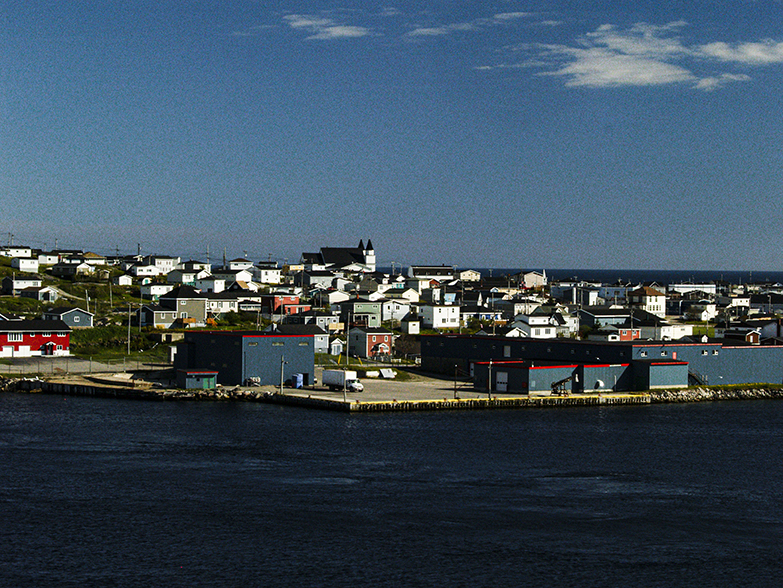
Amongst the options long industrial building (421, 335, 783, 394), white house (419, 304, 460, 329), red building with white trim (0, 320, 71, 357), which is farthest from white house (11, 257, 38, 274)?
long industrial building (421, 335, 783, 394)

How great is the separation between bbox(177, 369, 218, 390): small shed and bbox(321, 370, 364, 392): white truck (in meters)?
5.03

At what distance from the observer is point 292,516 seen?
78.9 feet

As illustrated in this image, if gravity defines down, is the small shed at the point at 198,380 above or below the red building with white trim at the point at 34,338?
below

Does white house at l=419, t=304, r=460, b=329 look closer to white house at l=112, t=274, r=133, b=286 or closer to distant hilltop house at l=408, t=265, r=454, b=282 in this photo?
white house at l=112, t=274, r=133, b=286

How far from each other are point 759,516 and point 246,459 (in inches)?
567

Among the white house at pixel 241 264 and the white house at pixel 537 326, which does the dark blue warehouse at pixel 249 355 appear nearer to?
the white house at pixel 537 326

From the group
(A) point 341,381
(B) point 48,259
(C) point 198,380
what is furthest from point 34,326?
(B) point 48,259

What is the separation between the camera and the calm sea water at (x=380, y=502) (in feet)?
68.5

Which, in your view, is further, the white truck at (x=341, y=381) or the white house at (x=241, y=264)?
the white house at (x=241, y=264)

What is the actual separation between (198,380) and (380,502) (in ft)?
69.7

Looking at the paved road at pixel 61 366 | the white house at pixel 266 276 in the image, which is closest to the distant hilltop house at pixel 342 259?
the white house at pixel 266 276

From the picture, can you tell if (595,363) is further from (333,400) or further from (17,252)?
(17,252)

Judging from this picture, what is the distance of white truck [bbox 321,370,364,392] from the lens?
44.9 m

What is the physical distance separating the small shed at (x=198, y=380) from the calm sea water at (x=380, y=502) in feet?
19.9
